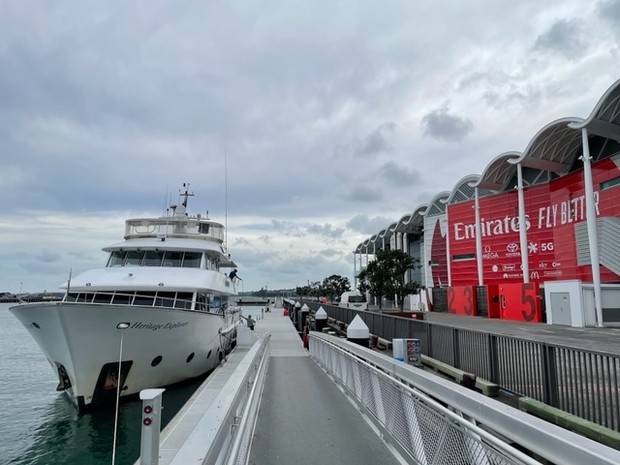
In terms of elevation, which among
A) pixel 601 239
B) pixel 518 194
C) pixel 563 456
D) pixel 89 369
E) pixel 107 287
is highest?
pixel 518 194

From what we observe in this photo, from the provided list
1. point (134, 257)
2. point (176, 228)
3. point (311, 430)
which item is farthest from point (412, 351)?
point (176, 228)

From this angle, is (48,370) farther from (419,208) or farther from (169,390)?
(419,208)

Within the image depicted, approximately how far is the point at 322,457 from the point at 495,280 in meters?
40.4

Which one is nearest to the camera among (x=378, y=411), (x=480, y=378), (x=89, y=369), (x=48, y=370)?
(x=378, y=411)

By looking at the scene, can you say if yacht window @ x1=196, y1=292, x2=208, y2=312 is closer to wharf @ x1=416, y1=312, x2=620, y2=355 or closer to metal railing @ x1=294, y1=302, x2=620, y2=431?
metal railing @ x1=294, y1=302, x2=620, y2=431

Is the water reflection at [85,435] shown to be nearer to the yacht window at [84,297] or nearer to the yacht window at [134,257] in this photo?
the yacht window at [84,297]

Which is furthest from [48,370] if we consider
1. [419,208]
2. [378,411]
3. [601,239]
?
[419,208]

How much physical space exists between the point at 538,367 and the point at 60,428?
35.8 feet

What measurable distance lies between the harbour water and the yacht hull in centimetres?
55

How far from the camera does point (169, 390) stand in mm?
13461

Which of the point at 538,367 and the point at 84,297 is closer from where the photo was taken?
the point at 538,367

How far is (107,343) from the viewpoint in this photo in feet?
36.1

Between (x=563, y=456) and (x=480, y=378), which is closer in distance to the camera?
(x=563, y=456)

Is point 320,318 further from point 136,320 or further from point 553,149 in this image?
point 553,149
